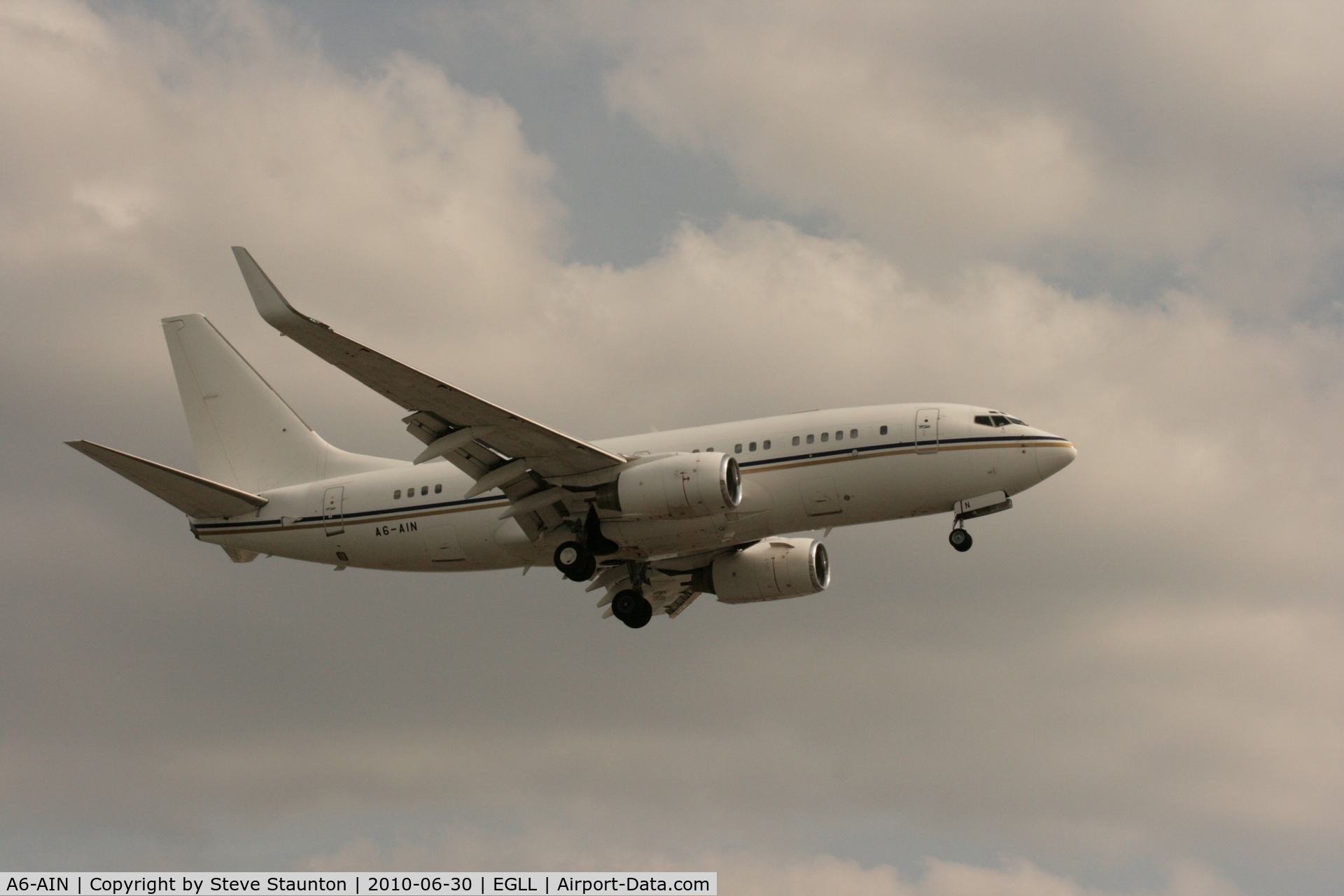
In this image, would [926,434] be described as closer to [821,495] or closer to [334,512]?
[821,495]

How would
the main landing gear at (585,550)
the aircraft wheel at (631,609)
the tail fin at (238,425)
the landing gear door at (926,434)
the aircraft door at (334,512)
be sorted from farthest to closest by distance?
the tail fin at (238,425) → the aircraft wheel at (631,609) → the aircraft door at (334,512) → the main landing gear at (585,550) → the landing gear door at (926,434)

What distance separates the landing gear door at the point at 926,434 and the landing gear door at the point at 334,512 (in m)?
17.7

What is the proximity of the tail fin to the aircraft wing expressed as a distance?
7342 millimetres

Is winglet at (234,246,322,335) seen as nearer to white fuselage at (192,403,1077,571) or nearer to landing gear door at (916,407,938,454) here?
white fuselage at (192,403,1077,571)

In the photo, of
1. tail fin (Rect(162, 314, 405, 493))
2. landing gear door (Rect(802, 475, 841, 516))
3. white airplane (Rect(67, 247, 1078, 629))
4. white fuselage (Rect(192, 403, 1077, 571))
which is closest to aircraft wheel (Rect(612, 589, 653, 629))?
white airplane (Rect(67, 247, 1078, 629))

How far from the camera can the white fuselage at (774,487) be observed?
38.4 m

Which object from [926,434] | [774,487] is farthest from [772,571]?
[926,434]

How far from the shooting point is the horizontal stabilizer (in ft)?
129

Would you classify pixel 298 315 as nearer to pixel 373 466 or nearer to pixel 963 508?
pixel 373 466

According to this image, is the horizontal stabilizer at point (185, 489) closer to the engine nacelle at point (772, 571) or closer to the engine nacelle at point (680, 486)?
the engine nacelle at point (680, 486)

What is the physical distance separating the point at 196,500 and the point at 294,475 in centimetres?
368

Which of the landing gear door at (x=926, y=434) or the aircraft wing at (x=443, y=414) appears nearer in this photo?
the aircraft wing at (x=443, y=414)

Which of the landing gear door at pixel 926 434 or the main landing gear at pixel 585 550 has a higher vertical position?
the landing gear door at pixel 926 434

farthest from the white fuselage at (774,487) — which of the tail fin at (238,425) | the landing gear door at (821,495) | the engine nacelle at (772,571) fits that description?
the engine nacelle at (772,571)
